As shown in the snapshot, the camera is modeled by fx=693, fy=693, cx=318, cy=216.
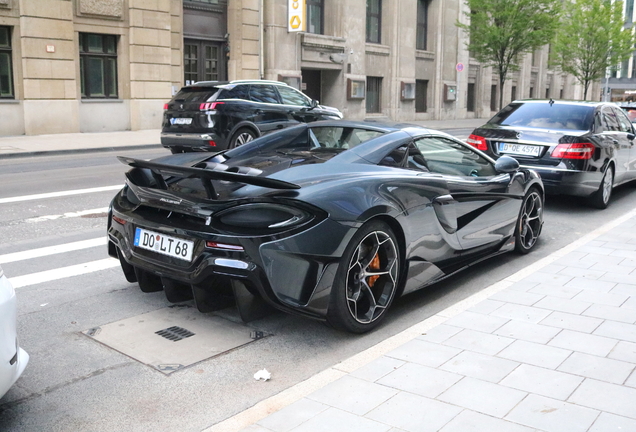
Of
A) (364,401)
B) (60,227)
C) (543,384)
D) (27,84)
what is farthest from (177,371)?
(27,84)

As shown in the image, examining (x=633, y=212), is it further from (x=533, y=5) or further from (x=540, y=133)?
(x=533, y=5)

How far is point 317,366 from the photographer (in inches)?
161

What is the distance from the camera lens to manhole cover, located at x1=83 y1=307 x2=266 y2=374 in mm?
4145

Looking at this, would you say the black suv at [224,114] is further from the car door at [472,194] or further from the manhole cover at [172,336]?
the manhole cover at [172,336]

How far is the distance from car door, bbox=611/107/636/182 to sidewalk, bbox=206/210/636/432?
517cm

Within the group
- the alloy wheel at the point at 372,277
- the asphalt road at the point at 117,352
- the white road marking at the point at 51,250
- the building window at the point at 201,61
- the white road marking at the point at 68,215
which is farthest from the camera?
the building window at the point at 201,61

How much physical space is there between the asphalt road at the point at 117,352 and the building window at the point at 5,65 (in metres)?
14.6

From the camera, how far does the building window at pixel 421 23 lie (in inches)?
1502

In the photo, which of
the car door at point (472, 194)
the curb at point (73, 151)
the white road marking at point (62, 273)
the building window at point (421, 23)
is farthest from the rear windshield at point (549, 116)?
the building window at point (421, 23)

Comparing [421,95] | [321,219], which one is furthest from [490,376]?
[421,95]

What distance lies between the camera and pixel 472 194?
18.6 feet

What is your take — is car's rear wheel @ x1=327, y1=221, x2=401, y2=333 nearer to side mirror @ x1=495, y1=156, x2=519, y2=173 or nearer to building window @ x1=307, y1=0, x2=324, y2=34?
side mirror @ x1=495, y1=156, x2=519, y2=173

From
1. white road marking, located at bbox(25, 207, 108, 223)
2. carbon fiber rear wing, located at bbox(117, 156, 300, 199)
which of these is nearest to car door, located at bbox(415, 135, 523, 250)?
carbon fiber rear wing, located at bbox(117, 156, 300, 199)

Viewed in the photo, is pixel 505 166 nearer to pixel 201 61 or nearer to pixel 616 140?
pixel 616 140
